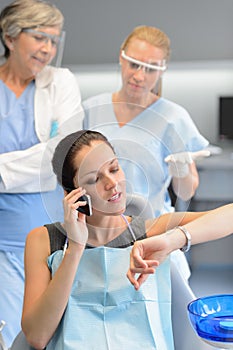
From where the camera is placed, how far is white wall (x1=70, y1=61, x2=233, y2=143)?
4586 millimetres

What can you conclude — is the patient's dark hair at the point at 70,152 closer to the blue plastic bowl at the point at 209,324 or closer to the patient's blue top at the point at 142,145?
the patient's blue top at the point at 142,145

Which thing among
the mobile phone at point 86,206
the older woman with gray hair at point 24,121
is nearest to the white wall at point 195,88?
the older woman with gray hair at point 24,121

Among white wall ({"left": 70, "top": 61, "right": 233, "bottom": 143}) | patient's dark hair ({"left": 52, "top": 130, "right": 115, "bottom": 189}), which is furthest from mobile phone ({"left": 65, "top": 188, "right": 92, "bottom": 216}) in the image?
white wall ({"left": 70, "top": 61, "right": 233, "bottom": 143})

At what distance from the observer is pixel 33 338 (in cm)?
138

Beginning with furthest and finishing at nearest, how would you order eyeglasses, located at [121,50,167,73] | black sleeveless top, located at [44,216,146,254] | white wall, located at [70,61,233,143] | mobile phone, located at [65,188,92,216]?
1. white wall, located at [70,61,233,143]
2. eyeglasses, located at [121,50,167,73]
3. black sleeveless top, located at [44,216,146,254]
4. mobile phone, located at [65,188,92,216]

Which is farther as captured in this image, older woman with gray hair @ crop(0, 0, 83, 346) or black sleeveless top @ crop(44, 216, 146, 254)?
older woman with gray hair @ crop(0, 0, 83, 346)

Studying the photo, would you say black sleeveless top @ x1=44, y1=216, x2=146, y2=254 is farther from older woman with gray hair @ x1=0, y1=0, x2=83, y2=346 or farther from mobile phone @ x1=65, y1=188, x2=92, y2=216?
older woman with gray hair @ x1=0, y1=0, x2=83, y2=346

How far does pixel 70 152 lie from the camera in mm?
1382

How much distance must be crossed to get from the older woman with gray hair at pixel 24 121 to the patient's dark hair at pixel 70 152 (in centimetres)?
69

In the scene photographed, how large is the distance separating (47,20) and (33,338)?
1050 millimetres

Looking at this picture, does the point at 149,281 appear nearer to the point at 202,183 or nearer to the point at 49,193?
the point at 49,193

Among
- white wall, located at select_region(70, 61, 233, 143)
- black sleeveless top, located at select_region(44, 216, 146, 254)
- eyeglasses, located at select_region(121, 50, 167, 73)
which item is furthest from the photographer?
white wall, located at select_region(70, 61, 233, 143)

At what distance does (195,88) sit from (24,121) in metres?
2.61

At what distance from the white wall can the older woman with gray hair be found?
2374 mm
